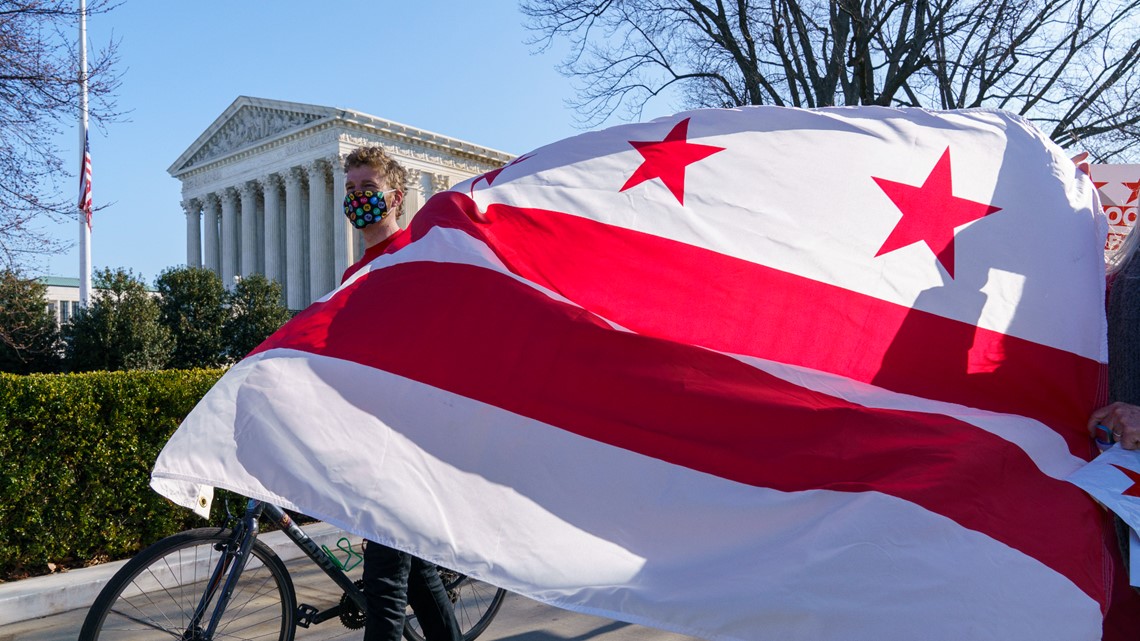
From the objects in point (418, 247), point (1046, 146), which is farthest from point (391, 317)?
point (1046, 146)

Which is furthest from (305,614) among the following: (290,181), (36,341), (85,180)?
(290,181)

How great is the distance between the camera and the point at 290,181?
55.4 metres

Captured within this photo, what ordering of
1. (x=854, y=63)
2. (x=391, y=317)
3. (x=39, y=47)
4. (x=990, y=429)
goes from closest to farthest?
(x=990, y=429) → (x=391, y=317) → (x=39, y=47) → (x=854, y=63)

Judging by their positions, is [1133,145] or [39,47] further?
[1133,145]

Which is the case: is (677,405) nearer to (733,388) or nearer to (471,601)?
(733,388)

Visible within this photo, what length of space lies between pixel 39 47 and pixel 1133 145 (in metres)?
16.1

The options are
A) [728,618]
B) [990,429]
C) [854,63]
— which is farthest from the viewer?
[854,63]

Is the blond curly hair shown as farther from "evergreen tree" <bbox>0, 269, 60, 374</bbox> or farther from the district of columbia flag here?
"evergreen tree" <bbox>0, 269, 60, 374</bbox>

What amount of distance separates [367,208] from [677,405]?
1693 mm

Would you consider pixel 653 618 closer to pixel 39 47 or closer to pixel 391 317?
pixel 391 317

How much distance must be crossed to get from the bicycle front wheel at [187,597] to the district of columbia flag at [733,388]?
8.5 inches

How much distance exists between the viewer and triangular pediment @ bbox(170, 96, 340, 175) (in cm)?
5267

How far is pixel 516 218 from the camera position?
2947 millimetres

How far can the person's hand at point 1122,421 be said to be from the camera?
2.23 meters
